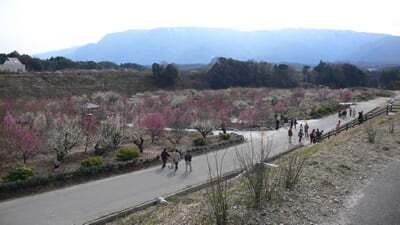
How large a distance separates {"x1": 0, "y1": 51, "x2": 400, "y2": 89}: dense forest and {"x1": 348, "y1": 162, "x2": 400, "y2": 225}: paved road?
60326 millimetres

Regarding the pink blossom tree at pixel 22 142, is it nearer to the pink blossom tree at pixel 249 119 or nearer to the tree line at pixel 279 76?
the pink blossom tree at pixel 249 119

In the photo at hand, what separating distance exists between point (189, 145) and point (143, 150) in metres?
3.38

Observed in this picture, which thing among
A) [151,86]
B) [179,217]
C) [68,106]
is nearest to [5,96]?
[68,106]

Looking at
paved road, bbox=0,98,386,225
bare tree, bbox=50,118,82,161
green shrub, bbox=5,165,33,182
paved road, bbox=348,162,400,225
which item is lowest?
paved road, bbox=0,98,386,225

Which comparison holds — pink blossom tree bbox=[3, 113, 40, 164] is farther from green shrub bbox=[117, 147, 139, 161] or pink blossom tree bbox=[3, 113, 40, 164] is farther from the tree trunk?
the tree trunk

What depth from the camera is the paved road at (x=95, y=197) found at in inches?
504

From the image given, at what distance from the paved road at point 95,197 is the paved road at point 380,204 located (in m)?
7.82

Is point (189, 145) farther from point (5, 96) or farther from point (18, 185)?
point (5, 96)

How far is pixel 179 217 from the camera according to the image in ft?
30.2

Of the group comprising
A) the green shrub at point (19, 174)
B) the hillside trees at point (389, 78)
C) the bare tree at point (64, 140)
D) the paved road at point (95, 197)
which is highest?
the bare tree at point (64, 140)

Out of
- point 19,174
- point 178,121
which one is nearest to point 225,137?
point 178,121

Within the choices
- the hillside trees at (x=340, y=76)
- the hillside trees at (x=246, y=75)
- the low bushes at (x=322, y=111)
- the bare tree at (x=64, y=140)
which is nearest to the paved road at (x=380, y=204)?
the bare tree at (x=64, y=140)

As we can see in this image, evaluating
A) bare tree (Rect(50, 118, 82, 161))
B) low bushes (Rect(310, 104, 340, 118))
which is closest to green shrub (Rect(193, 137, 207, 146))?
bare tree (Rect(50, 118, 82, 161))

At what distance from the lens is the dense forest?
71.8 meters
